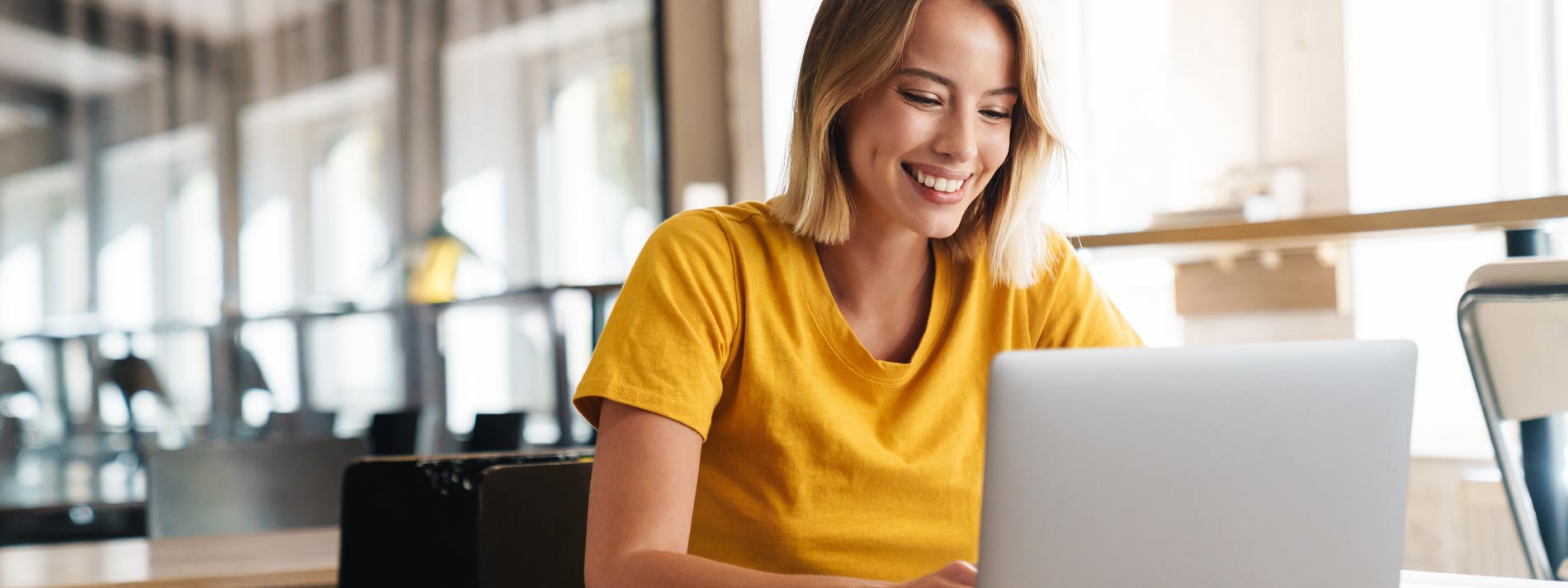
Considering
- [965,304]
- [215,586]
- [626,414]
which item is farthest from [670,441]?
[215,586]

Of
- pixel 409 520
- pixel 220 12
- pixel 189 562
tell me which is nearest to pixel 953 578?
pixel 409 520

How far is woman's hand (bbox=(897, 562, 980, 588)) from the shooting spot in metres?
0.77

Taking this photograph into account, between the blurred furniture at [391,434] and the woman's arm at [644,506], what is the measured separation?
2.51 m

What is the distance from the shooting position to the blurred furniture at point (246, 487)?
2.18m

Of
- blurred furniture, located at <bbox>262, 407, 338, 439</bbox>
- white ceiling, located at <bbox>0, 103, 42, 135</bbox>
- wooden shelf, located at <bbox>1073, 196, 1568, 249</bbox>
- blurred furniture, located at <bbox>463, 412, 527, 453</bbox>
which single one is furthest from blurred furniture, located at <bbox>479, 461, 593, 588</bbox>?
white ceiling, located at <bbox>0, 103, 42, 135</bbox>

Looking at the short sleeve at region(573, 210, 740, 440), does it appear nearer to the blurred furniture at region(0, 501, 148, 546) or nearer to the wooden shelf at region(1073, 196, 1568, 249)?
the wooden shelf at region(1073, 196, 1568, 249)

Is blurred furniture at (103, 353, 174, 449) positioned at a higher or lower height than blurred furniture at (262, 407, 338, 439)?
higher

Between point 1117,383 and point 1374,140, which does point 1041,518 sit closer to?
point 1117,383

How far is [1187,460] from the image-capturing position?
2.39 ft

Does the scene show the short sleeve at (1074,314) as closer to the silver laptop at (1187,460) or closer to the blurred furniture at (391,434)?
the silver laptop at (1187,460)

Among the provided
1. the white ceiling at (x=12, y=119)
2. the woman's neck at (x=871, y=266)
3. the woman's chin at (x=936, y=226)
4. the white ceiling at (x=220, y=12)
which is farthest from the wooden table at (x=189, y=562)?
→ the white ceiling at (x=220, y=12)

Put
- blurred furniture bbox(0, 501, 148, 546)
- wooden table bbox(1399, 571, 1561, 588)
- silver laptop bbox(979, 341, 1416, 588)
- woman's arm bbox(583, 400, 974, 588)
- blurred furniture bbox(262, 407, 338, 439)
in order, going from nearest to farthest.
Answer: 1. silver laptop bbox(979, 341, 1416, 588)
2. woman's arm bbox(583, 400, 974, 588)
3. wooden table bbox(1399, 571, 1561, 588)
4. blurred furniture bbox(0, 501, 148, 546)
5. blurred furniture bbox(262, 407, 338, 439)

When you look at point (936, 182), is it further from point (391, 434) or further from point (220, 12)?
point (220, 12)

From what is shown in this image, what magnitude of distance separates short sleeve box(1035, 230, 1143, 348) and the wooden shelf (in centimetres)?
46
